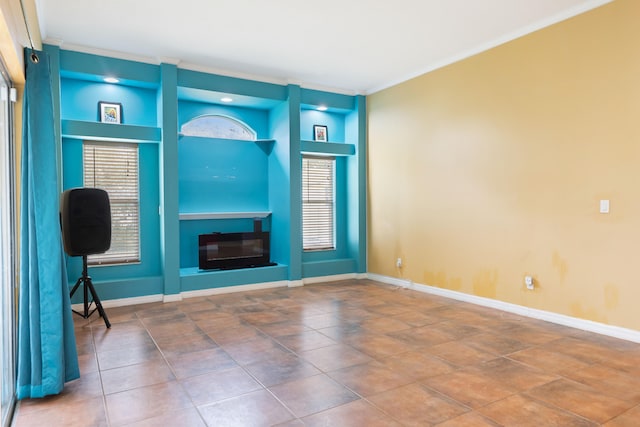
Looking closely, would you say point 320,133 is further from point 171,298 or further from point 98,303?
point 98,303

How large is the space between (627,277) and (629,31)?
2.08m

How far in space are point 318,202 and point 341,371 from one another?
3875 millimetres

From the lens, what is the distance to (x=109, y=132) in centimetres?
485

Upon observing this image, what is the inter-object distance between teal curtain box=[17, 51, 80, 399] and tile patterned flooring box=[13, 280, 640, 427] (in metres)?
0.21

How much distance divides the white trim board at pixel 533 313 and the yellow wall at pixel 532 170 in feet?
0.19

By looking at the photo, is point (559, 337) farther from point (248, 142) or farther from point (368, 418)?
point (248, 142)

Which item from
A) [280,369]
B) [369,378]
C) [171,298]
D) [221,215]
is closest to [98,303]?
[171,298]

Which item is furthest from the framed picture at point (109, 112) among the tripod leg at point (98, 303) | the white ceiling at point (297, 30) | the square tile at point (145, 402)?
the square tile at point (145, 402)

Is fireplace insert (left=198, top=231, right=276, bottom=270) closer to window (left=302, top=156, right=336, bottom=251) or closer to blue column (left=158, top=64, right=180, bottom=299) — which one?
blue column (left=158, top=64, right=180, bottom=299)

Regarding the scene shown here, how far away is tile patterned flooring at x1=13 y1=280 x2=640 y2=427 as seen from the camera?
2.37 m

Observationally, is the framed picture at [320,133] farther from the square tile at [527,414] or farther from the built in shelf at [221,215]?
the square tile at [527,414]

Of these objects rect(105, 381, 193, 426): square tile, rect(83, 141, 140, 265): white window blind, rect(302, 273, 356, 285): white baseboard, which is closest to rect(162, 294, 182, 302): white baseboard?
rect(83, 141, 140, 265): white window blind

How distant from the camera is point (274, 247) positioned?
6.32 meters

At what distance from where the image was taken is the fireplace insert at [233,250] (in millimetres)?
5613
